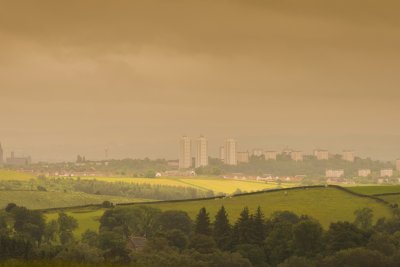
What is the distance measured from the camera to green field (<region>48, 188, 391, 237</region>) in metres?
154

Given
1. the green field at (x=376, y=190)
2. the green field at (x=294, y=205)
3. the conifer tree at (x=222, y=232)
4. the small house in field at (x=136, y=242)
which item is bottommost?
the small house in field at (x=136, y=242)

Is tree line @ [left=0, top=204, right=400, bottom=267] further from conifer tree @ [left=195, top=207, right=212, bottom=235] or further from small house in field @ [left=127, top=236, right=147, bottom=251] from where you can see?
small house in field @ [left=127, top=236, right=147, bottom=251]

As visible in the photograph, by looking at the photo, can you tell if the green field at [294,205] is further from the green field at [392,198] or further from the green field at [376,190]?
the green field at [376,190]

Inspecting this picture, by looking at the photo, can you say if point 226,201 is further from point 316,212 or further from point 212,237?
point 212,237

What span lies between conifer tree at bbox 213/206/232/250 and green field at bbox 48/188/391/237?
16.3 meters

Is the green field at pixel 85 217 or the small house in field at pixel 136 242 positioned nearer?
the small house in field at pixel 136 242

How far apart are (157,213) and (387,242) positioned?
187 ft

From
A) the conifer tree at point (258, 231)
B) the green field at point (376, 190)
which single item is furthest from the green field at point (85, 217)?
the green field at point (376, 190)

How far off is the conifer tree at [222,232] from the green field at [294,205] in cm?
1632

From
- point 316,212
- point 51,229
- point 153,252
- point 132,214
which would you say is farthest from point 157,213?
point 153,252

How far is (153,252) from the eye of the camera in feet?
342

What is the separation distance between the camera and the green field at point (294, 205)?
506 ft

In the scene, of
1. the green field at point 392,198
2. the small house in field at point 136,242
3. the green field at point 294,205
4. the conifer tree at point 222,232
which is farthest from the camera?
the green field at point 392,198

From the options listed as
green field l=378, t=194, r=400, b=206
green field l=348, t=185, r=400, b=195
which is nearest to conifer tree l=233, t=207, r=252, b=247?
green field l=378, t=194, r=400, b=206
